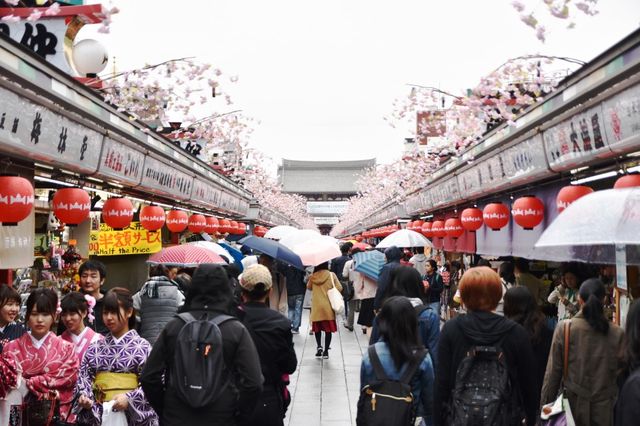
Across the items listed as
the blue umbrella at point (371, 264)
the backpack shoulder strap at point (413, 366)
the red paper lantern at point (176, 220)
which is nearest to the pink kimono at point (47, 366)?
the backpack shoulder strap at point (413, 366)

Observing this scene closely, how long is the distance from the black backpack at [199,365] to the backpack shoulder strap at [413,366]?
132 centimetres

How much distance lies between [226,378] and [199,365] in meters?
0.21

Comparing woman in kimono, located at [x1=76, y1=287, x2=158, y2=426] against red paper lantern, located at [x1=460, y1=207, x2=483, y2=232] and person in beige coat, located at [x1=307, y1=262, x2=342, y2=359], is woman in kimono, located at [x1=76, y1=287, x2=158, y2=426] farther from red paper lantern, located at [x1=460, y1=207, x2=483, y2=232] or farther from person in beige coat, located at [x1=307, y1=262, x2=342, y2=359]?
red paper lantern, located at [x1=460, y1=207, x2=483, y2=232]

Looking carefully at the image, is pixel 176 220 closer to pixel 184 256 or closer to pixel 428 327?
pixel 184 256

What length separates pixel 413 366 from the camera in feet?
16.3

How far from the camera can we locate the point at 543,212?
10.1 meters

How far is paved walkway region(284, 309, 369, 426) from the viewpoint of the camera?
8.69 meters

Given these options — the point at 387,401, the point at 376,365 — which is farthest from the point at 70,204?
the point at 387,401

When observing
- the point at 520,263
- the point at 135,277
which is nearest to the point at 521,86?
the point at 520,263

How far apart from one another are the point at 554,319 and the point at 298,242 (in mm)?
4990

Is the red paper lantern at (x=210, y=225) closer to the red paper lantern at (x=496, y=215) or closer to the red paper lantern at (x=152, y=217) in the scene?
the red paper lantern at (x=152, y=217)

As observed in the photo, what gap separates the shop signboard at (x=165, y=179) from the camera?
1188 centimetres

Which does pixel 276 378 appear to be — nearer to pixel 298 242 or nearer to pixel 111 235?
pixel 298 242

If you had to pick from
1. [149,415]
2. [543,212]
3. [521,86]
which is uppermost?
[521,86]
